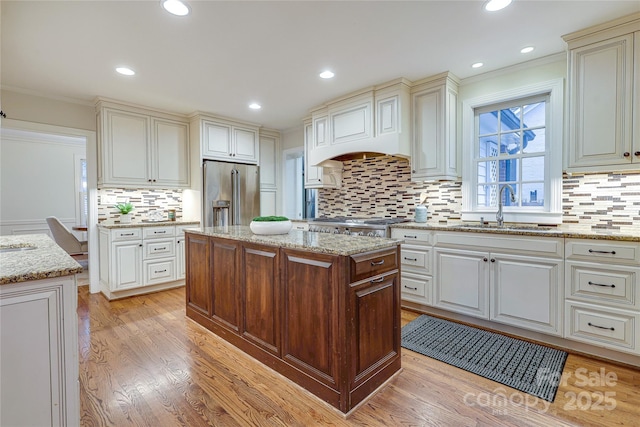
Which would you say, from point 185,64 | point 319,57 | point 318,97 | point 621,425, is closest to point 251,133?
point 318,97

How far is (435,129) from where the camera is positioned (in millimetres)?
3193

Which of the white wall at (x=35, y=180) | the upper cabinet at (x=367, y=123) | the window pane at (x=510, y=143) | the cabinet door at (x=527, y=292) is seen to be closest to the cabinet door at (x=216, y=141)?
the upper cabinet at (x=367, y=123)

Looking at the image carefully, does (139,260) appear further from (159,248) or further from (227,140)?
(227,140)

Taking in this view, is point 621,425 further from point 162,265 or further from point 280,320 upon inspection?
point 162,265

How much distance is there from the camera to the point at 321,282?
171 centimetres

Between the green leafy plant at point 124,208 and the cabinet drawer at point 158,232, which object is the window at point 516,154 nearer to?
the cabinet drawer at point 158,232

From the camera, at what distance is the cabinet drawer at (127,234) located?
359 centimetres

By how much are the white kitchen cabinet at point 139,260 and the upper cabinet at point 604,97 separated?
434 cm

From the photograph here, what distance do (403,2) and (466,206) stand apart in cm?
207

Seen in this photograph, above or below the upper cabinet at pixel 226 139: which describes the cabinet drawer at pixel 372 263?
below

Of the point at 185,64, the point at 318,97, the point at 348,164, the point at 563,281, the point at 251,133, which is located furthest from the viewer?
the point at 251,133

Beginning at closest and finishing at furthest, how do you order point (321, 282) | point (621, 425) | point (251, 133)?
point (621, 425) → point (321, 282) → point (251, 133)

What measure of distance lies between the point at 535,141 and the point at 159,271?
14.6ft

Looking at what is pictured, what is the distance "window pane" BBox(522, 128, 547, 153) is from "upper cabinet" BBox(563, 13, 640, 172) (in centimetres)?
43
